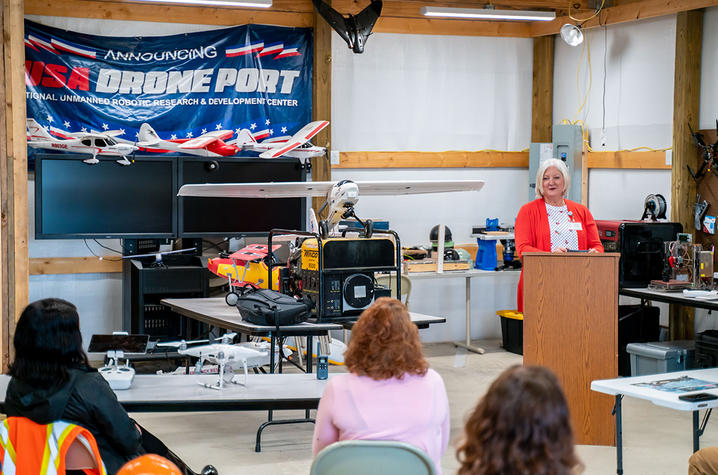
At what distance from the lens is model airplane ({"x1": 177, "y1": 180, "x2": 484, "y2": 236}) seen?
5398 mm

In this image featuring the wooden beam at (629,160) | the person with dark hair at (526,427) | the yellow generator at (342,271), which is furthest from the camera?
the wooden beam at (629,160)

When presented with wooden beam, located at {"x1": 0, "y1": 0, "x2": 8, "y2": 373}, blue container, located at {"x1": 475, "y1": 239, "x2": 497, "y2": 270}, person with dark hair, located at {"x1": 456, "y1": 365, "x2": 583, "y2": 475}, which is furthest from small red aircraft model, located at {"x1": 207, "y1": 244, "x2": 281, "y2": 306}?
person with dark hair, located at {"x1": 456, "y1": 365, "x2": 583, "y2": 475}

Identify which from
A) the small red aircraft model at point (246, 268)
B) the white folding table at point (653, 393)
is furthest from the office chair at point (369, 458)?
the small red aircraft model at point (246, 268)

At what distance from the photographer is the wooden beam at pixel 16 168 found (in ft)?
19.8

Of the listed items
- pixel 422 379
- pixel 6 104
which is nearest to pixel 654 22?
pixel 6 104

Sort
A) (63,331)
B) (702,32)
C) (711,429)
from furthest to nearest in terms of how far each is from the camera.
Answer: (702,32) < (711,429) < (63,331)

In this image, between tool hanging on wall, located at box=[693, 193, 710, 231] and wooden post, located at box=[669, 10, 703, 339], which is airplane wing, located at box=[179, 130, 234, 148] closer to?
wooden post, located at box=[669, 10, 703, 339]

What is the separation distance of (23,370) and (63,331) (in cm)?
18

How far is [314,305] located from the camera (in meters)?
5.20

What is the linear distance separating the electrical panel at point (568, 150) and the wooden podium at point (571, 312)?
3.60m

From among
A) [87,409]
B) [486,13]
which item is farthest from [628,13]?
[87,409]

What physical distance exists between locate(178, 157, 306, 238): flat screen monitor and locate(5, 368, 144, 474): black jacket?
4.38 m

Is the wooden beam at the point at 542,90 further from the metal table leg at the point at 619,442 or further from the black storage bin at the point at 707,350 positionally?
the metal table leg at the point at 619,442

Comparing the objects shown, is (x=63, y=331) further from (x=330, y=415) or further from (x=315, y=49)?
(x=315, y=49)
